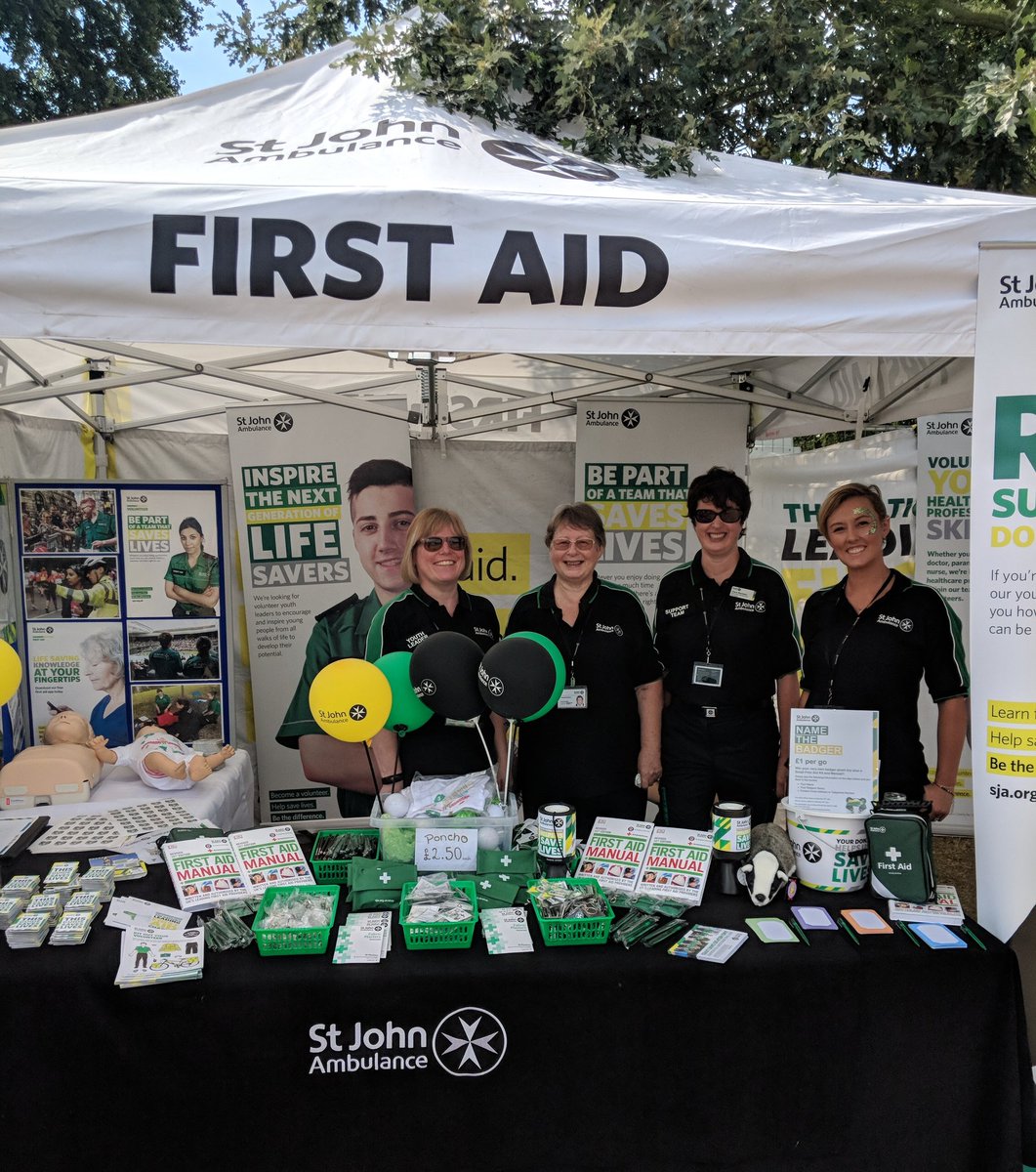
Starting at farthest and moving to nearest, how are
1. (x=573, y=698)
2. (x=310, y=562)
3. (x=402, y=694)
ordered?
(x=310, y=562), (x=573, y=698), (x=402, y=694)

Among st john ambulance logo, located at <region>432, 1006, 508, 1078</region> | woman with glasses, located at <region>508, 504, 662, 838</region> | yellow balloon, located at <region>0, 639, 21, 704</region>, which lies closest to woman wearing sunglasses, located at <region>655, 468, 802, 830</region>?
woman with glasses, located at <region>508, 504, 662, 838</region>

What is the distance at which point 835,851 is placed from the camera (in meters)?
1.81

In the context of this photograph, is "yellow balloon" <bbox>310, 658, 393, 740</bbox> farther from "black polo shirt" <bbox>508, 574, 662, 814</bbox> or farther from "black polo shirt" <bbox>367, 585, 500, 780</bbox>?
"black polo shirt" <bbox>508, 574, 662, 814</bbox>

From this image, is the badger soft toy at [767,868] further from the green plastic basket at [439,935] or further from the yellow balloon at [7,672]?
the yellow balloon at [7,672]

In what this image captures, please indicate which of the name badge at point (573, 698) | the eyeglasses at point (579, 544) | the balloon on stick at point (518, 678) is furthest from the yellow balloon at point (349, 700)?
the eyeglasses at point (579, 544)

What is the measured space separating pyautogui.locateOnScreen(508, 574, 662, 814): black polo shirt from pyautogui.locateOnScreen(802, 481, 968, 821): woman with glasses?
0.54m

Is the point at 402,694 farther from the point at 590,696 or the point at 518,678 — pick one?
the point at 590,696

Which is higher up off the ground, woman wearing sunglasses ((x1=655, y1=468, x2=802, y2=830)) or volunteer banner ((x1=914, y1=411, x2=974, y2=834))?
volunteer banner ((x1=914, y1=411, x2=974, y2=834))

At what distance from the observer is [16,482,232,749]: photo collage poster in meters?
3.69

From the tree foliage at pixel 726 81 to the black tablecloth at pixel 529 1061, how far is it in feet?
6.01

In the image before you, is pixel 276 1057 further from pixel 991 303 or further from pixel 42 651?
pixel 42 651

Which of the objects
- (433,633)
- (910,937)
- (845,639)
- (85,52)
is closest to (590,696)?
(433,633)

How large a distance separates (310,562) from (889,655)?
2558mm

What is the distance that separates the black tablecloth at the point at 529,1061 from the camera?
1.49 metres
